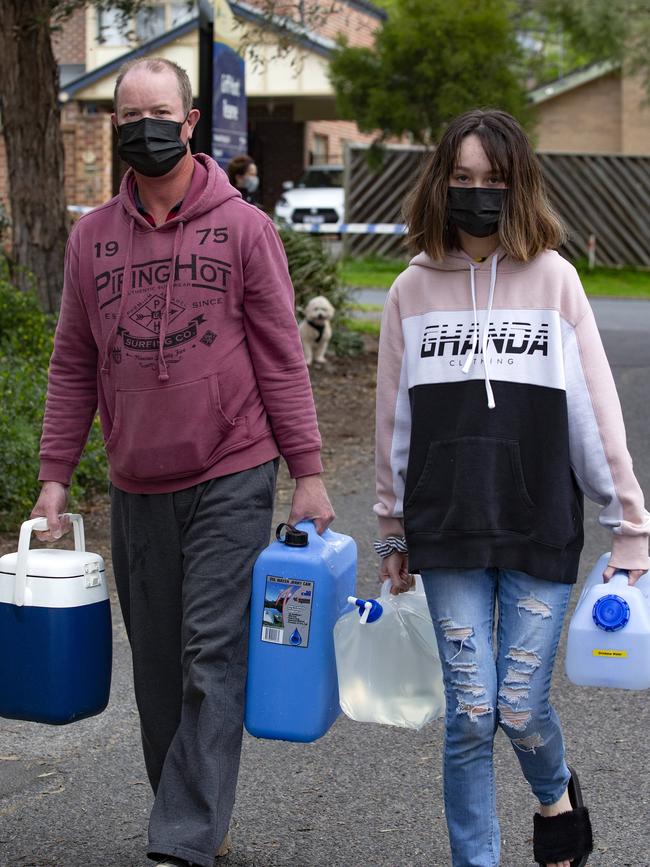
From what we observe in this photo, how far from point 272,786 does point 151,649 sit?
98cm

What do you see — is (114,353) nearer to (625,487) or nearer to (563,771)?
(625,487)

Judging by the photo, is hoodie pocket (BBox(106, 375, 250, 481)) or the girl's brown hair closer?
the girl's brown hair

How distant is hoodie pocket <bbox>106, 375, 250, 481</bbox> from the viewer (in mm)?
3408

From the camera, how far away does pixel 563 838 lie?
3.47 m

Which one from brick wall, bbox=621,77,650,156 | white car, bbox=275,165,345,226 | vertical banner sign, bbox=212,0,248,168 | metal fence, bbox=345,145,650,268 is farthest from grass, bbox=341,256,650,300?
vertical banner sign, bbox=212,0,248,168

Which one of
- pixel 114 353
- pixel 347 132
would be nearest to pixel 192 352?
pixel 114 353

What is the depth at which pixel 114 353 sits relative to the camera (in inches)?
138

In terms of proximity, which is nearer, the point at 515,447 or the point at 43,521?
the point at 515,447

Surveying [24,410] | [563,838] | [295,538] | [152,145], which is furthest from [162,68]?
[24,410]

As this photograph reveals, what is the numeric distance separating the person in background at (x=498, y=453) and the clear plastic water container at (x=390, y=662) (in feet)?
0.82

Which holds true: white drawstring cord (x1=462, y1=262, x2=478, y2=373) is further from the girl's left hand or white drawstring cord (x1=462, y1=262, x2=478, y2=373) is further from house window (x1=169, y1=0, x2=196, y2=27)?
house window (x1=169, y1=0, x2=196, y2=27)

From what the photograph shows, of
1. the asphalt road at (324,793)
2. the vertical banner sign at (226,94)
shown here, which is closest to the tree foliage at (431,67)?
the vertical banner sign at (226,94)

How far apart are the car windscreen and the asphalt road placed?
2746 centimetres

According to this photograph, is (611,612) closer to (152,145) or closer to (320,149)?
(152,145)
